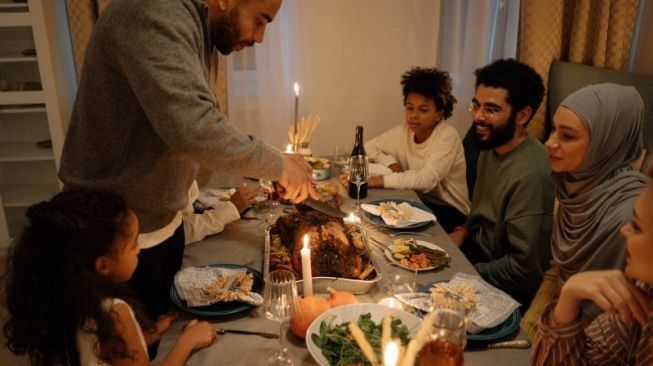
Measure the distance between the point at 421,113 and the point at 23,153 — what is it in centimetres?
275

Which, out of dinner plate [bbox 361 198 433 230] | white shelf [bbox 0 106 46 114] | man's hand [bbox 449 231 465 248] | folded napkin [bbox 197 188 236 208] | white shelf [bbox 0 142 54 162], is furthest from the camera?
white shelf [bbox 0 142 54 162]

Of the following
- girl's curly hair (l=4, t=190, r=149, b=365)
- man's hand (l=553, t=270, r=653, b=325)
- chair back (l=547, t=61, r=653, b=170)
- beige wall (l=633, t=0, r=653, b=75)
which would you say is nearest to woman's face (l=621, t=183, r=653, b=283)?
man's hand (l=553, t=270, r=653, b=325)

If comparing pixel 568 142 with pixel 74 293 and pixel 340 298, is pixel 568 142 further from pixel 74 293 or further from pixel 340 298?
pixel 74 293

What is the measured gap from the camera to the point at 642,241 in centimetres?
81

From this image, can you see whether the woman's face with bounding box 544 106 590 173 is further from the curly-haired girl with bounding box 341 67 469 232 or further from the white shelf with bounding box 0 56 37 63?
the white shelf with bounding box 0 56 37 63

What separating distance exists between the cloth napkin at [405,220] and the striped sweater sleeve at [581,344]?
2.35 ft

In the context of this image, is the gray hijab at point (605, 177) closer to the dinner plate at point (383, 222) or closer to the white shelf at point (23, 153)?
the dinner plate at point (383, 222)

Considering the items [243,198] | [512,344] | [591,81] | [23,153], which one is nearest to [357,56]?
[591,81]

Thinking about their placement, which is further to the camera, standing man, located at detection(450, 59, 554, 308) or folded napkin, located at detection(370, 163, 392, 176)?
folded napkin, located at detection(370, 163, 392, 176)

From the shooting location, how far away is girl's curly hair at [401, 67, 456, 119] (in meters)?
2.52

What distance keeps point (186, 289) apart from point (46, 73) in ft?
8.00

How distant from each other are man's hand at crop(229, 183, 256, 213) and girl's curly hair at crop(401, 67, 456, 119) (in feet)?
3.93

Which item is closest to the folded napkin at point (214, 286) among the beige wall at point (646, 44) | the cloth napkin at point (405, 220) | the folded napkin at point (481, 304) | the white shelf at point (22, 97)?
the folded napkin at point (481, 304)

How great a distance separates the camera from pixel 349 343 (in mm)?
933
